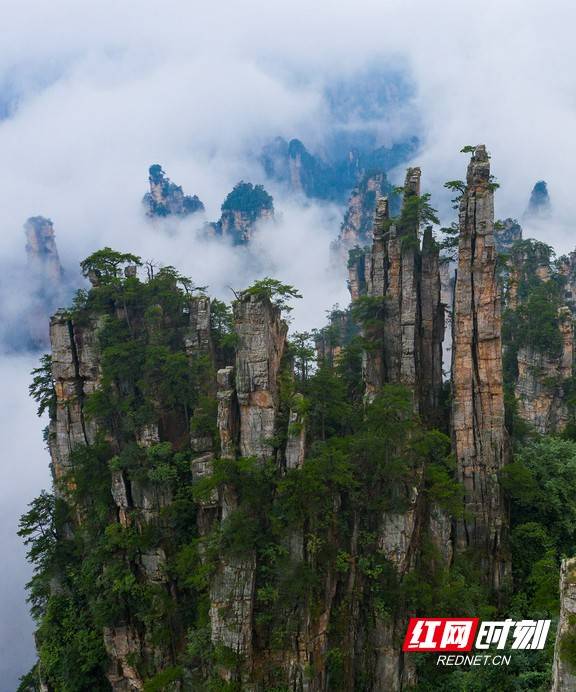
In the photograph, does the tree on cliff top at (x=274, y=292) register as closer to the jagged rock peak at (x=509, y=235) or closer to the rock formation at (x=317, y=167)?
the jagged rock peak at (x=509, y=235)

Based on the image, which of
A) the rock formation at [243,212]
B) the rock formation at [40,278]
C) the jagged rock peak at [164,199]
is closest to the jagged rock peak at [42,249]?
the rock formation at [40,278]

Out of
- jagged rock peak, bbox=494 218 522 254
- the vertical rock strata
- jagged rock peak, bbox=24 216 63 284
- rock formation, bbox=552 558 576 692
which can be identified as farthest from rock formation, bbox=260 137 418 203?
rock formation, bbox=552 558 576 692

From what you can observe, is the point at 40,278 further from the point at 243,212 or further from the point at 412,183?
the point at 412,183

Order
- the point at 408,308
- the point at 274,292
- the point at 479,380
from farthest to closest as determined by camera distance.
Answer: the point at 408,308
the point at 479,380
the point at 274,292

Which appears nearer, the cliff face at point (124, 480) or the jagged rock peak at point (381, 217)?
the cliff face at point (124, 480)

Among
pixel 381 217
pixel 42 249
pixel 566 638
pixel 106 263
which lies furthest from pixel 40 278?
pixel 566 638

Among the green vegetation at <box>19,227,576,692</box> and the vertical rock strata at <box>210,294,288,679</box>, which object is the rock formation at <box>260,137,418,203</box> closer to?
the green vegetation at <box>19,227,576,692</box>
